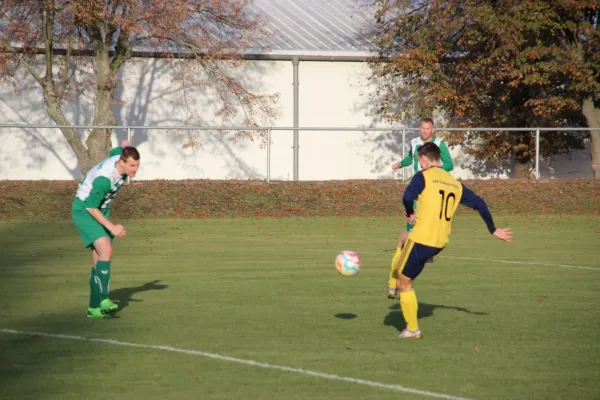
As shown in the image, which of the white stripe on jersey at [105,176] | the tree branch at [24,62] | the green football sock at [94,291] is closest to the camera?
the white stripe on jersey at [105,176]

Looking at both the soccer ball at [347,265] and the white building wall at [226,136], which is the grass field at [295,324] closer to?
the soccer ball at [347,265]

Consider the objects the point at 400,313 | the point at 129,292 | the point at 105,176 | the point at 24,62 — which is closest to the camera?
the point at 105,176

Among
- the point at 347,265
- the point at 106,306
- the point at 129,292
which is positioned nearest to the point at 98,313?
the point at 106,306

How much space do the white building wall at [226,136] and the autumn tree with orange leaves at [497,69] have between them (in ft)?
4.28

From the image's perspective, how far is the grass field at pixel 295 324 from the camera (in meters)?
7.50

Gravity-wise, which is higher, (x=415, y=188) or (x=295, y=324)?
(x=415, y=188)

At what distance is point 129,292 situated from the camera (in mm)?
12469

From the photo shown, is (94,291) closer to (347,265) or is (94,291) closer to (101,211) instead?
(101,211)

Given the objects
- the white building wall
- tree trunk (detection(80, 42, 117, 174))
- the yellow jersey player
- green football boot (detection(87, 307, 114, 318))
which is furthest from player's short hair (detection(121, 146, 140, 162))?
the white building wall

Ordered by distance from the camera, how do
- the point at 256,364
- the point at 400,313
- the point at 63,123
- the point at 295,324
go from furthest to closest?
1. the point at 63,123
2. the point at 400,313
3. the point at 295,324
4. the point at 256,364

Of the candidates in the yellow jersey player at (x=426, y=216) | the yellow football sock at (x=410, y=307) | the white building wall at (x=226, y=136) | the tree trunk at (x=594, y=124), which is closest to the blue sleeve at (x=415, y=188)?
the yellow jersey player at (x=426, y=216)

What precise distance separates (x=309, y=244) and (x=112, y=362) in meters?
11.1

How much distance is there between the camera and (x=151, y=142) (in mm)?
32531

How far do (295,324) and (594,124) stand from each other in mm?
24434
